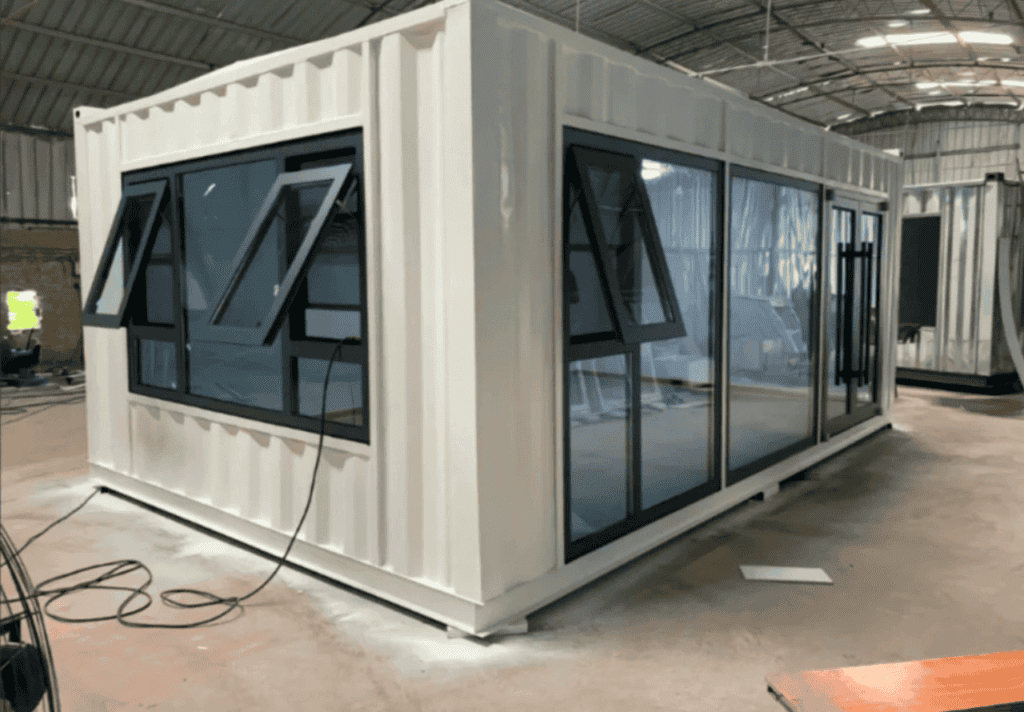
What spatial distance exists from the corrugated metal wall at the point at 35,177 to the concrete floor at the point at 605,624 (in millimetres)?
10397

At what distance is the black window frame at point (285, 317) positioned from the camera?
12.8 ft

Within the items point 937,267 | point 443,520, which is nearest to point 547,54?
point 443,520

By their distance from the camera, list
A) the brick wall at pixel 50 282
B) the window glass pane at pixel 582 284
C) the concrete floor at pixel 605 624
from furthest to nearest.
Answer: the brick wall at pixel 50 282, the window glass pane at pixel 582 284, the concrete floor at pixel 605 624

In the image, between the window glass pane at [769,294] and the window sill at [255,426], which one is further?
the window glass pane at [769,294]

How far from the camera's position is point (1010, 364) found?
1099cm

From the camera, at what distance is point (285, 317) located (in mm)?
4023

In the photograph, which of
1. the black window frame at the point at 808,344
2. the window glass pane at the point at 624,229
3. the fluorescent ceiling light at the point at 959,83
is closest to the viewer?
the window glass pane at the point at 624,229

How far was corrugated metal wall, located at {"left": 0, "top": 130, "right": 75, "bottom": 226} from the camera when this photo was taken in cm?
1388

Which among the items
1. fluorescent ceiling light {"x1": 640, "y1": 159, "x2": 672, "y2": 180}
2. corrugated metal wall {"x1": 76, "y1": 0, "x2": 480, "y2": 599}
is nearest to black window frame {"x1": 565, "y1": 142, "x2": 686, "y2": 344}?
fluorescent ceiling light {"x1": 640, "y1": 159, "x2": 672, "y2": 180}

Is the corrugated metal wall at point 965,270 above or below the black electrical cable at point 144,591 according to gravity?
above

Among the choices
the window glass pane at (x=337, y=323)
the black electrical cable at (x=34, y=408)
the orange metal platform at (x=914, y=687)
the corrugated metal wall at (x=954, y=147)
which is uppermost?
the corrugated metal wall at (x=954, y=147)

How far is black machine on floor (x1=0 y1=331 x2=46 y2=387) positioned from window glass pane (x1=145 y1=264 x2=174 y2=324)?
21.7 ft

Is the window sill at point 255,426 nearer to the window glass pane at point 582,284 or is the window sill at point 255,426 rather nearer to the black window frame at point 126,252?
the black window frame at point 126,252

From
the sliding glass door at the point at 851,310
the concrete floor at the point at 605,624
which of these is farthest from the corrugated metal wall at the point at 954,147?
the concrete floor at the point at 605,624
